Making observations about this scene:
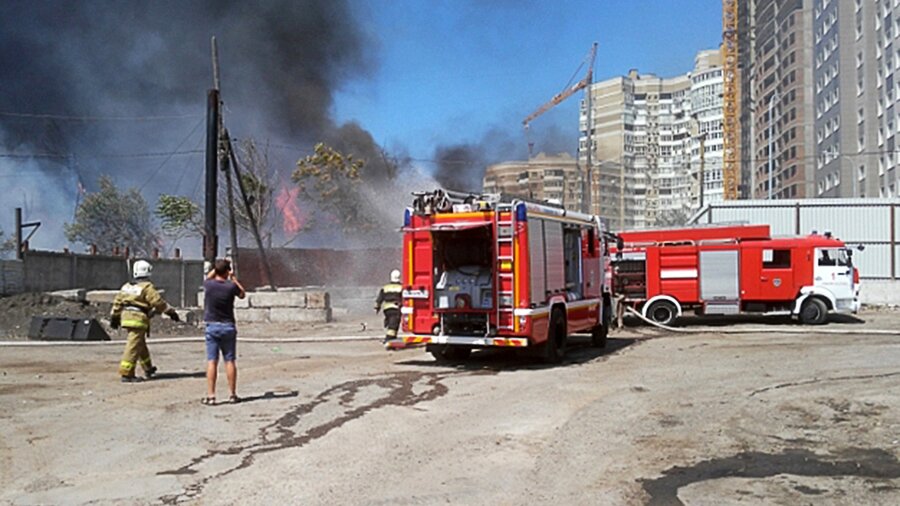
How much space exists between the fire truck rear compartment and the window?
12.4 meters

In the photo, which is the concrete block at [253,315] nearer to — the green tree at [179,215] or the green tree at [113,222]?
the green tree at [179,215]

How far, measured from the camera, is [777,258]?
22.5m

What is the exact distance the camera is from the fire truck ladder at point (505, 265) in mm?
12117

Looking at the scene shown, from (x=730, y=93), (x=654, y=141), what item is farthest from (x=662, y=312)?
(x=654, y=141)

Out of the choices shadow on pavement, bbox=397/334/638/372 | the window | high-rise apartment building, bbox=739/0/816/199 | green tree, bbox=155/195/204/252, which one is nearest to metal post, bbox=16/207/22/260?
shadow on pavement, bbox=397/334/638/372

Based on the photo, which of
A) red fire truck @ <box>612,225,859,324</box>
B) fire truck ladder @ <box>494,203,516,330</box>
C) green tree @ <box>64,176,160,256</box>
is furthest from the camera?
green tree @ <box>64,176,160,256</box>

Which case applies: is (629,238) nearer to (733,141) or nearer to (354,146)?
(354,146)

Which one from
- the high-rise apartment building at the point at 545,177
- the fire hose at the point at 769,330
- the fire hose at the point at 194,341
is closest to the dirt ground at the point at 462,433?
the fire hose at the point at 194,341

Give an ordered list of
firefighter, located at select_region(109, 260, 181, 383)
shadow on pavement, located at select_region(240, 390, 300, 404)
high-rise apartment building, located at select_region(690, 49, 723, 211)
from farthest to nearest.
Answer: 1. high-rise apartment building, located at select_region(690, 49, 723, 211)
2. firefighter, located at select_region(109, 260, 181, 383)
3. shadow on pavement, located at select_region(240, 390, 300, 404)

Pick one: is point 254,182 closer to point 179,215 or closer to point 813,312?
point 179,215

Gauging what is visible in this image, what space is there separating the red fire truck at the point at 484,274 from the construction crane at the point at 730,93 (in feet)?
335

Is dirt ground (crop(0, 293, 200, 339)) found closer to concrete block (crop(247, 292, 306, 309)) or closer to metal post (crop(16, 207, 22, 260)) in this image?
concrete block (crop(247, 292, 306, 309))

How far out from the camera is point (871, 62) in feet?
206

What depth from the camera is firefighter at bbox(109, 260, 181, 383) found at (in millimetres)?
10742
